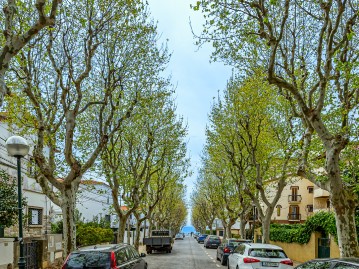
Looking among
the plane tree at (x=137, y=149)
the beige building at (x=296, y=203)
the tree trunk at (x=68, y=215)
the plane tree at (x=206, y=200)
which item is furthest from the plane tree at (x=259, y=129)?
the beige building at (x=296, y=203)

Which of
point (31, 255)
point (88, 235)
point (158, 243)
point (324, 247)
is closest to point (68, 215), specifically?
point (31, 255)

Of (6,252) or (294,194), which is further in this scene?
(294,194)

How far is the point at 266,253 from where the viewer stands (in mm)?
13875

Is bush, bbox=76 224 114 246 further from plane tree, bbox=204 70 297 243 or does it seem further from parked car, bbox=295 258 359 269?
parked car, bbox=295 258 359 269

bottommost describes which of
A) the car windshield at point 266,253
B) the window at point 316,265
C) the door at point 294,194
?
the door at point 294,194

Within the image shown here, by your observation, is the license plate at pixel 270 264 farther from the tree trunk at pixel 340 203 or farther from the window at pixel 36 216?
the window at pixel 36 216

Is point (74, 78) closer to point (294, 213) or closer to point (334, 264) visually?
point (334, 264)

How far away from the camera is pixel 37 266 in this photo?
17234 mm

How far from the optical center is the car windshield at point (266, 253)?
1377 centimetres

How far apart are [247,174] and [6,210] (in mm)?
14934

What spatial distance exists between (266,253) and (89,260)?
642cm

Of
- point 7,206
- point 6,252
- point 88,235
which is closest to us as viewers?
point 6,252

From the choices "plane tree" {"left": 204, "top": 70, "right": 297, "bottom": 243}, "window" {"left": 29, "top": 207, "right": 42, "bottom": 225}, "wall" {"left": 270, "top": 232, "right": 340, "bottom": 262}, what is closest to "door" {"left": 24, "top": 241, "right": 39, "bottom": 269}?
"window" {"left": 29, "top": 207, "right": 42, "bottom": 225}

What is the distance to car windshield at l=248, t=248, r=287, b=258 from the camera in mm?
13773
